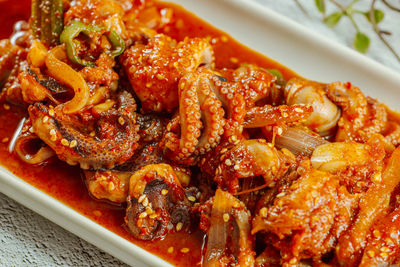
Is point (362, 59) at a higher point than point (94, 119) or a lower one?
higher

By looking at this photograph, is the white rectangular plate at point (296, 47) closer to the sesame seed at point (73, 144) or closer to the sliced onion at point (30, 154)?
the sliced onion at point (30, 154)

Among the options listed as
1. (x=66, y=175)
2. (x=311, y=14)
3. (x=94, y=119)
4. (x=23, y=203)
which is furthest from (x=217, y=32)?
(x=23, y=203)

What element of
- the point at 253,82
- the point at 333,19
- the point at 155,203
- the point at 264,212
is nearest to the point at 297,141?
the point at 253,82

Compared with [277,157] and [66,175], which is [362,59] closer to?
[277,157]

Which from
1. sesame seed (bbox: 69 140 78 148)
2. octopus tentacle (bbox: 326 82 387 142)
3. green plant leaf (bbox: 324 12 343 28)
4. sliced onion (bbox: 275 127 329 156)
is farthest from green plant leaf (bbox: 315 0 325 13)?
sesame seed (bbox: 69 140 78 148)

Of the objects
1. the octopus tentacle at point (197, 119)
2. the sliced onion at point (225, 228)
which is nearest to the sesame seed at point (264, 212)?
the sliced onion at point (225, 228)

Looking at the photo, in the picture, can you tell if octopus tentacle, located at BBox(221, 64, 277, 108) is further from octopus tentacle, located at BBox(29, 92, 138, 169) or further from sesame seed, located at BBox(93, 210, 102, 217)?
sesame seed, located at BBox(93, 210, 102, 217)
